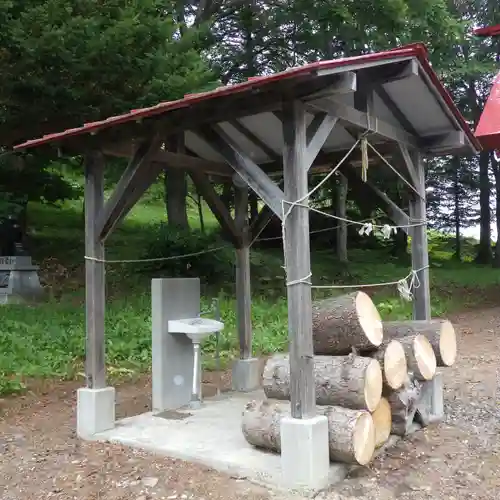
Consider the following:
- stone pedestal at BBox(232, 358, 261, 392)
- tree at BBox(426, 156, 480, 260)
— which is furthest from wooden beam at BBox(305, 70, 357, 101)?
tree at BBox(426, 156, 480, 260)

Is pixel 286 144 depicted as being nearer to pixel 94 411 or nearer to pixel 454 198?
pixel 94 411

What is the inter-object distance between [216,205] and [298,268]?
8.98 feet

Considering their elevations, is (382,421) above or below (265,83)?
below

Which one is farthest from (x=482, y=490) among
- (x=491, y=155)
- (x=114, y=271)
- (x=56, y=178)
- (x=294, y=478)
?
(x=491, y=155)

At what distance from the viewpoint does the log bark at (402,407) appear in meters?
4.94

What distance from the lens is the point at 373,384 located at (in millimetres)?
4457

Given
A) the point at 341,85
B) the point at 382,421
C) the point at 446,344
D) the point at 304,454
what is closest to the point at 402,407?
the point at 382,421

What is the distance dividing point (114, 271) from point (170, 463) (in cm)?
943

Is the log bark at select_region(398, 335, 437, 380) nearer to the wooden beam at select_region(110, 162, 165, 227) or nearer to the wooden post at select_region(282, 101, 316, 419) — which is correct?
the wooden post at select_region(282, 101, 316, 419)

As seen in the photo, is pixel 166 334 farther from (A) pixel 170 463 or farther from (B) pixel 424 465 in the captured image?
(B) pixel 424 465

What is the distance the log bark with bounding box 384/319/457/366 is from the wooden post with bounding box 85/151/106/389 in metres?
2.76

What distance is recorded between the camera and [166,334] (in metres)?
6.26

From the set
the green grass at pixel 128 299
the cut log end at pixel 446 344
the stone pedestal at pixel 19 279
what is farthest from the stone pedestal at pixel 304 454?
the stone pedestal at pixel 19 279

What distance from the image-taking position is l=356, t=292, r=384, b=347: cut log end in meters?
4.67
